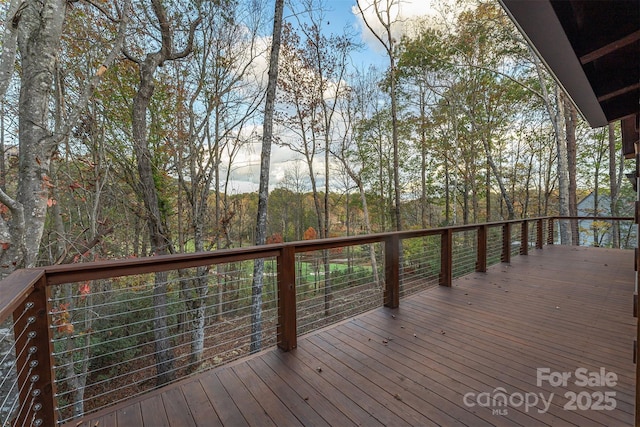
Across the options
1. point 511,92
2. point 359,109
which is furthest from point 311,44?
point 511,92

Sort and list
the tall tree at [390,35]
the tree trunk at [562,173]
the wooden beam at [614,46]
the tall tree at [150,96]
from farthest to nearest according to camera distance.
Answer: the tall tree at [390,35] < the tree trunk at [562,173] < the tall tree at [150,96] < the wooden beam at [614,46]

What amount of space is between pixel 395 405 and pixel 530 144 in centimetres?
1566

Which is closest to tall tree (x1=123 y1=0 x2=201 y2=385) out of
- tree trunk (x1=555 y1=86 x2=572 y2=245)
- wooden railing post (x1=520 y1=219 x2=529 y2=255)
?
wooden railing post (x1=520 y1=219 x2=529 y2=255)

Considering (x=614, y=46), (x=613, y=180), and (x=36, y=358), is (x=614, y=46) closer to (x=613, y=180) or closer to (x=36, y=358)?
(x=36, y=358)

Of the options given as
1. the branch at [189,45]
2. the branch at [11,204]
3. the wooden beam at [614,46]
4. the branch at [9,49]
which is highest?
the branch at [189,45]

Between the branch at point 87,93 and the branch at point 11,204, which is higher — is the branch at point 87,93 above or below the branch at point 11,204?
above

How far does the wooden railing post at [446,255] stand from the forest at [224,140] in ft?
1.33

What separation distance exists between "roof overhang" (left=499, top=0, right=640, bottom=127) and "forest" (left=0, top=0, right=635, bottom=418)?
8.54 ft

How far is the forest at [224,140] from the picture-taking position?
3000mm

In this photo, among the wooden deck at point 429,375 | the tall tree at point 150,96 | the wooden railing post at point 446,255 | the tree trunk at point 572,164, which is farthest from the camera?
the tree trunk at point 572,164

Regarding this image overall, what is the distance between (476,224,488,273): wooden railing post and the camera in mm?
4543

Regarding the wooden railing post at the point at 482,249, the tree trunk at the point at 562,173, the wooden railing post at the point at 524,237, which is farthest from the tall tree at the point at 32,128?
the tree trunk at the point at 562,173

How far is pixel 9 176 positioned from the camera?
4648 mm

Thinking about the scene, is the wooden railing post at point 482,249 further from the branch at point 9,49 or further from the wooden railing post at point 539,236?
the branch at point 9,49
